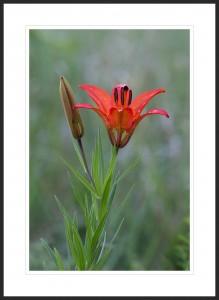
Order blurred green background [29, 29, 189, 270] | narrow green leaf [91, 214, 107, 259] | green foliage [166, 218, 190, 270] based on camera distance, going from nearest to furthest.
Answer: narrow green leaf [91, 214, 107, 259] < green foliage [166, 218, 190, 270] < blurred green background [29, 29, 189, 270]

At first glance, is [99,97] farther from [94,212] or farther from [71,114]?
[94,212]

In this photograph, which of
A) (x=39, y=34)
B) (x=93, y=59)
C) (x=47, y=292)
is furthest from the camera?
(x=93, y=59)

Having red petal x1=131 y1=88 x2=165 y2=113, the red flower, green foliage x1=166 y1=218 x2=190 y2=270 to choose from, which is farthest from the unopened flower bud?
green foliage x1=166 y1=218 x2=190 y2=270

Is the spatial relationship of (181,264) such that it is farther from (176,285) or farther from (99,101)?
(99,101)

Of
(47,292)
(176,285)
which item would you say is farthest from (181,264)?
(47,292)

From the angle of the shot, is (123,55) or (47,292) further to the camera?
(123,55)

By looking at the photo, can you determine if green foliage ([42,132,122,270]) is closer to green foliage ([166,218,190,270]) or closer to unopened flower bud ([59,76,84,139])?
unopened flower bud ([59,76,84,139])

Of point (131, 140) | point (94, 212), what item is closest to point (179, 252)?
point (94, 212)
